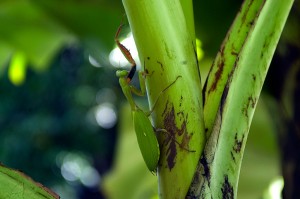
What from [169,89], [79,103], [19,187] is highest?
[79,103]

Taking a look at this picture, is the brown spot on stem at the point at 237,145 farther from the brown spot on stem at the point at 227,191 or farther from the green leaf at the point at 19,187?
the green leaf at the point at 19,187

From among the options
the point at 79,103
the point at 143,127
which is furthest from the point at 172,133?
the point at 79,103

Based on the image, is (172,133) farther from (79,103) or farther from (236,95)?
(79,103)

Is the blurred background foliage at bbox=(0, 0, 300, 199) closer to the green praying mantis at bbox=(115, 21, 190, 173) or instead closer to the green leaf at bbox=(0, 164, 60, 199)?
the green praying mantis at bbox=(115, 21, 190, 173)

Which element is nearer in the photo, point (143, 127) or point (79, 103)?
point (143, 127)

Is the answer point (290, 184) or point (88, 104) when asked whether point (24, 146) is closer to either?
point (88, 104)

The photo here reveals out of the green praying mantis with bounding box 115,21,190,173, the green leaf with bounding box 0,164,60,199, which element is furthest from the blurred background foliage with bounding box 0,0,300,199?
the green leaf with bounding box 0,164,60,199

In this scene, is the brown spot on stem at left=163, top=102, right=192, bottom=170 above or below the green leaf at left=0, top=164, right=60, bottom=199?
above

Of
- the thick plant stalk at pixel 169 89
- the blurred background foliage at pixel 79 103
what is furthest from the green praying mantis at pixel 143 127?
the blurred background foliage at pixel 79 103
